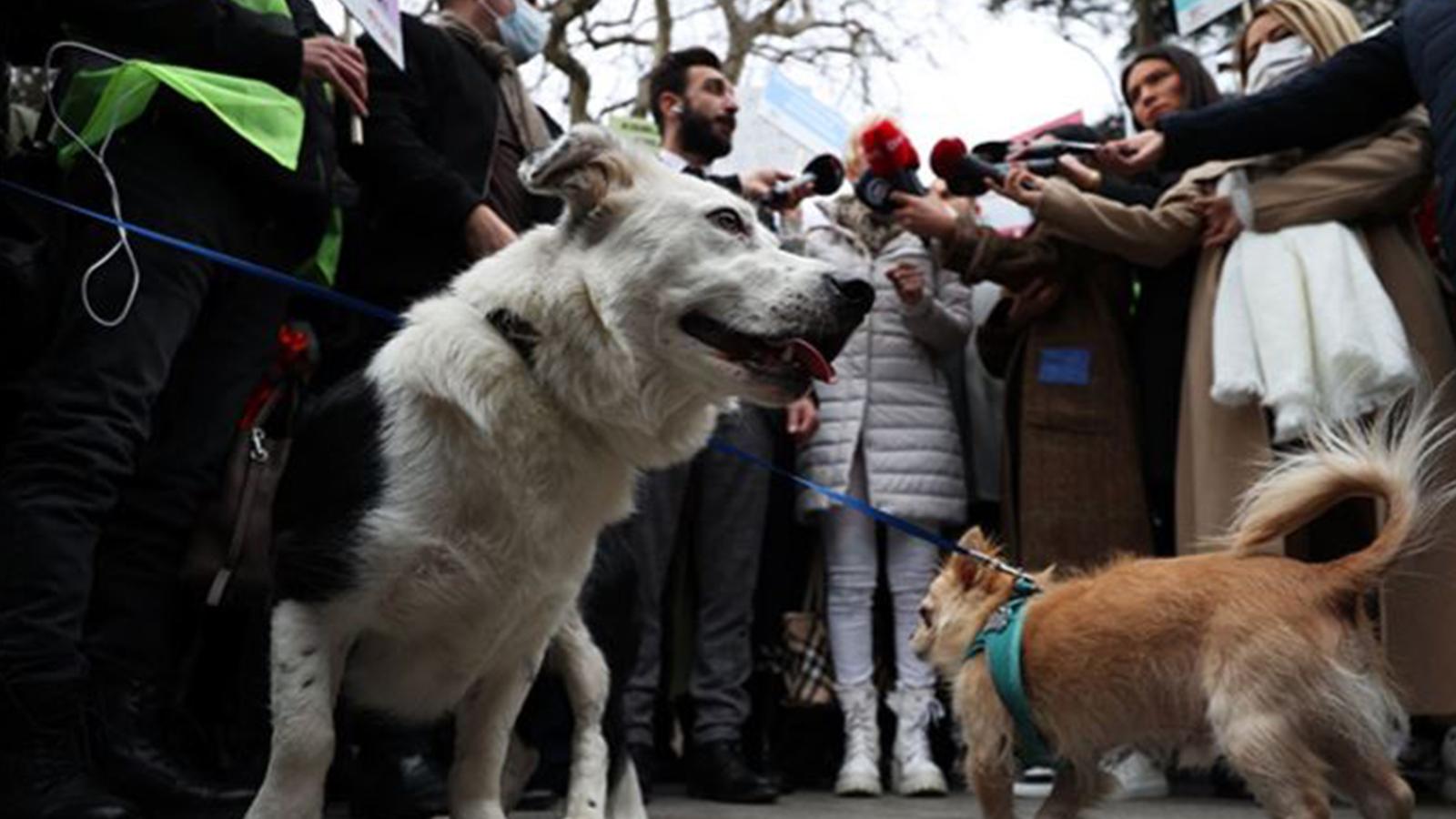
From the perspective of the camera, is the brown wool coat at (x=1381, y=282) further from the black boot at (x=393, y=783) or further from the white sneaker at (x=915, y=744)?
the black boot at (x=393, y=783)

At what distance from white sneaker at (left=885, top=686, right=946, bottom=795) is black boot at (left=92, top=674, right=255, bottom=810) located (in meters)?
2.47

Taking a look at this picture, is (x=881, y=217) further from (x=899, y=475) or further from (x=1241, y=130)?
(x=1241, y=130)

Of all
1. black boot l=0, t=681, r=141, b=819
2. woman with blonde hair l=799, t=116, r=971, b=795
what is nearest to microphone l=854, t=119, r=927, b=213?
woman with blonde hair l=799, t=116, r=971, b=795

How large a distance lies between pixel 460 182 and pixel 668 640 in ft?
6.88

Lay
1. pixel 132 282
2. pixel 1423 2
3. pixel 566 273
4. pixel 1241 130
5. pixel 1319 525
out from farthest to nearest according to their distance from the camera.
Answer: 1. pixel 1319 525
2. pixel 1241 130
3. pixel 1423 2
4. pixel 132 282
5. pixel 566 273

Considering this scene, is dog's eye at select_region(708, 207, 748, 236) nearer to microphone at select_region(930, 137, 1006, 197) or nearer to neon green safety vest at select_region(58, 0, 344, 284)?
neon green safety vest at select_region(58, 0, 344, 284)

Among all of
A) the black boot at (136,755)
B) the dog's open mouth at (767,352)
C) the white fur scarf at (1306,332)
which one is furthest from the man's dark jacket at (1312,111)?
the black boot at (136,755)

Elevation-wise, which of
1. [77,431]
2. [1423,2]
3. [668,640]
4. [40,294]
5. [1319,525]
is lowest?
[668,640]

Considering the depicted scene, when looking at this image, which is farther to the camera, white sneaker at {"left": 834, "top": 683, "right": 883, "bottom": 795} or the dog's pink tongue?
white sneaker at {"left": 834, "top": 683, "right": 883, "bottom": 795}

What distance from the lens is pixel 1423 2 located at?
4113 mm

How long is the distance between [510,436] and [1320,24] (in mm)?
3338

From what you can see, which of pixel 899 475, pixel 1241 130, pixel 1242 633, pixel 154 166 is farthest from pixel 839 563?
pixel 154 166

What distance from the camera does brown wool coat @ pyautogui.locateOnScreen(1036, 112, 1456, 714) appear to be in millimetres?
4586

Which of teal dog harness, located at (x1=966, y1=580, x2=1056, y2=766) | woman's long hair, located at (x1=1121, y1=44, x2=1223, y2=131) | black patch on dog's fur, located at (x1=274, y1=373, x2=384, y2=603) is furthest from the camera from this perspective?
woman's long hair, located at (x1=1121, y1=44, x2=1223, y2=131)
